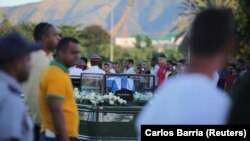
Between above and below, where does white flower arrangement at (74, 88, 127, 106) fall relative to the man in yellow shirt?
below

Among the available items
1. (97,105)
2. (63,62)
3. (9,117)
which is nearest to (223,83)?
(97,105)

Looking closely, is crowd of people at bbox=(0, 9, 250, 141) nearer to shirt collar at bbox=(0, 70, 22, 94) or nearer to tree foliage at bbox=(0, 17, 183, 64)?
shirt collar at bbox=(0, 70, 22, 94)

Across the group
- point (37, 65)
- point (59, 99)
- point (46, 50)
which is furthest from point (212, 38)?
point (46, 50)

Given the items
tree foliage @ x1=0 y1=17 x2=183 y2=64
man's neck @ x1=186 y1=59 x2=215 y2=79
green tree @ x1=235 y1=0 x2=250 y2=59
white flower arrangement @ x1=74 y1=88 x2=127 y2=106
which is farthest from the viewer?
tree foliage @ x1=0 y1=17 x2=183 y2=64

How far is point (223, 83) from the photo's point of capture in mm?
18406

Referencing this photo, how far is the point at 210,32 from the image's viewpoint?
11.6 ft

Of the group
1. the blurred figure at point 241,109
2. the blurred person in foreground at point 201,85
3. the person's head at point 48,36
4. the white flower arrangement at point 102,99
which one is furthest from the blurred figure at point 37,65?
the blurred figure at point 241,109

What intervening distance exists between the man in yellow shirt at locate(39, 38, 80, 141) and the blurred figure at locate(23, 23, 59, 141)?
51cm

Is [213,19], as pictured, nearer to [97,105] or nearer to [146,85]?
[97,105]

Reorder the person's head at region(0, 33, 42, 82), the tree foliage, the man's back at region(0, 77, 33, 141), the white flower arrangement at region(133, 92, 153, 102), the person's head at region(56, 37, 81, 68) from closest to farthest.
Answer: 1. the man's back at region(0, 77, 33, 141)
2. the person's head at region(0, 33, 42, 82)
3. the person's head at region(56, 37, 81, 68)
4. the white flower arrangement at region(133, 92, 153, 102)
5. the tree foliage

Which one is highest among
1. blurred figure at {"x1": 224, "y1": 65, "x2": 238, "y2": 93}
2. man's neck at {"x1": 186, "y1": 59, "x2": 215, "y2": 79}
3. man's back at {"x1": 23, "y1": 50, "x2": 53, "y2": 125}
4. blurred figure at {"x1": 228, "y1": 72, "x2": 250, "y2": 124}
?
man's neck at {"x1": 186, "y1": 59, "x2": 215, "y2": 79}

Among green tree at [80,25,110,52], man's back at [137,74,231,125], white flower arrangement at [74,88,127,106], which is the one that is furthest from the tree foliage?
man's back at [137,74,231,125]

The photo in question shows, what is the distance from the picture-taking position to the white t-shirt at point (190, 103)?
3.39 meters

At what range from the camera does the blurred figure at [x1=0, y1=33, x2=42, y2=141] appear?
4.16m
